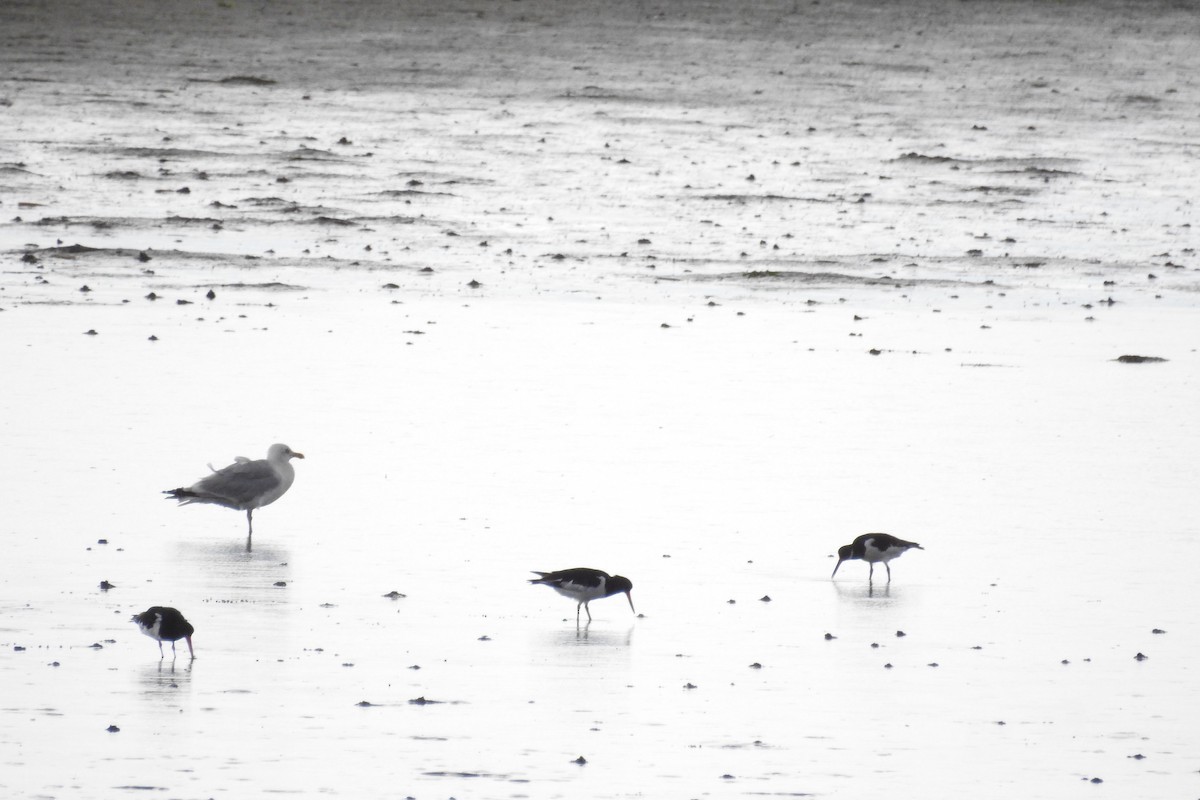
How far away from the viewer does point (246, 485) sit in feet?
41.5

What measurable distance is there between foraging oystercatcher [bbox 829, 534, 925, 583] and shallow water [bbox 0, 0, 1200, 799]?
0.24m

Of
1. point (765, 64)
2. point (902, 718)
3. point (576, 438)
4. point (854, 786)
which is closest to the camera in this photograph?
point (854, 786)

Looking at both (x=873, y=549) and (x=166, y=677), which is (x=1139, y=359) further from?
(x=166, y=677)

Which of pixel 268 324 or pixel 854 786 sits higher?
pixel 268 324

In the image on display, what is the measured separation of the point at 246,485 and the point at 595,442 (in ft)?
11.3

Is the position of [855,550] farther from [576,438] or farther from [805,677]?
[576,438]

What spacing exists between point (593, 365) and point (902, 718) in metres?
9.68

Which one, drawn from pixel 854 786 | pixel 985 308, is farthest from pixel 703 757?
pixel 985 308

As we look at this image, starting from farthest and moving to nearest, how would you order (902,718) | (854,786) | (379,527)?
(379,527) → (902,718) → (854,786)

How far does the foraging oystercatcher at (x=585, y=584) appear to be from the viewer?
424 inches

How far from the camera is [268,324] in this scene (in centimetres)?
2002

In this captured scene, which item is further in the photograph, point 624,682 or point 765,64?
point 765,64

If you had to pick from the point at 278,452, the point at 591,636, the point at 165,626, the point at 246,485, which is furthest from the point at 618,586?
the point at 278,452

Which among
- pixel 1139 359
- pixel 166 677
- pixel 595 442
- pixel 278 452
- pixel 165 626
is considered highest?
pixel 1139 359
